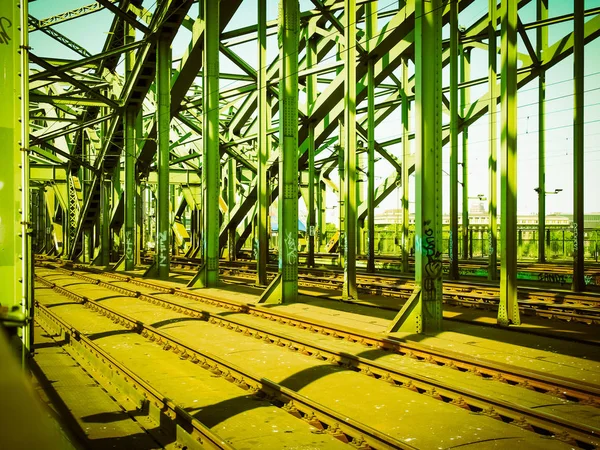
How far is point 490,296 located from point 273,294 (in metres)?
6.12

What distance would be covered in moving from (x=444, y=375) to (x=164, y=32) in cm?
1908

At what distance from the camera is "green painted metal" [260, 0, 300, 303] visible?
15383mm

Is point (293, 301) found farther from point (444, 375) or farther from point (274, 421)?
point (274, 421)

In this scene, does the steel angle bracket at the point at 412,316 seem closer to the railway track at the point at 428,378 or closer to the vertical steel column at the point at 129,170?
the railway track at the point at 428,378

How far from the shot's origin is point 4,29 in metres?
4.07

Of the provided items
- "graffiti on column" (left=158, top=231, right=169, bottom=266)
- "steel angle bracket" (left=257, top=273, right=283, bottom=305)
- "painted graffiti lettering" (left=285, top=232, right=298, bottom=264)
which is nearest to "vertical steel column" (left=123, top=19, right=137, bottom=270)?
"graffiti on column" (left=158, top=231, right=169, bottom=266)

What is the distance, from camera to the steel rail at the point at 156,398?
17.3ft

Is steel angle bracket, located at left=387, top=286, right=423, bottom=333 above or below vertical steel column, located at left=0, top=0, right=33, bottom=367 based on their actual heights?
below

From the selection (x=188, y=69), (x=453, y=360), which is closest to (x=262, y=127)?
(x=188, y=69)

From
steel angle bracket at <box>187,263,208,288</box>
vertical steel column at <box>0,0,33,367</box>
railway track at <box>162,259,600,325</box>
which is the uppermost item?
vertical steel column at <box>0,0,33,367</box>

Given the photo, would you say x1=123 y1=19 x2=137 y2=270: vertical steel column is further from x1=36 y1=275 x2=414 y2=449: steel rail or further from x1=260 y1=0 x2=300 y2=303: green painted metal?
x1=36 y1=275 x2=414 y2=449: steel rail

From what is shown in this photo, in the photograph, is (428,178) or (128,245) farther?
(128,245)

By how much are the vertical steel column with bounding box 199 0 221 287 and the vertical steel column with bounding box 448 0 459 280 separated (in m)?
8.13

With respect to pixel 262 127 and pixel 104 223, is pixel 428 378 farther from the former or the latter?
pixel 104 223
